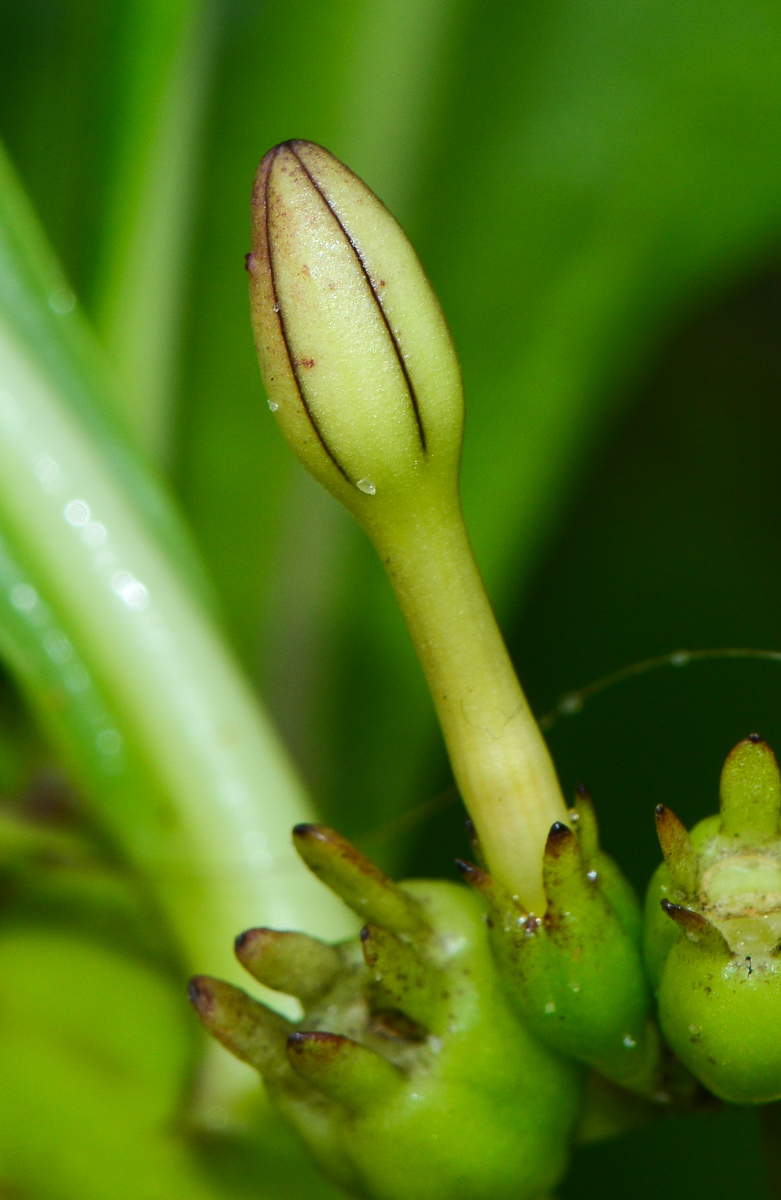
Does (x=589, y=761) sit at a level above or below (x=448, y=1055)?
above

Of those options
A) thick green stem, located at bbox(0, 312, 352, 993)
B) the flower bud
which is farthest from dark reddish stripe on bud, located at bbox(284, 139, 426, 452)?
thick green stem, located at bbox(0, 312, 352, 993)

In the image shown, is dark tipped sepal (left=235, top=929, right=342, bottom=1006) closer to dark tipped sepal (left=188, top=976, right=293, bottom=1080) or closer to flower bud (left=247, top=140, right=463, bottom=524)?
dark tipped sepal (left=188, top=976, right=293, bottom=1080)

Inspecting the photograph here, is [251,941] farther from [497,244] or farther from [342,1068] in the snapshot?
[497,244]

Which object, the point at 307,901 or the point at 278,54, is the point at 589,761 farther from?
the point at 278,54

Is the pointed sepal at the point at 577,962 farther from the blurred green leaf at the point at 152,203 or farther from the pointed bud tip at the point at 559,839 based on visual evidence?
→ the blurred green leaf at the point at 152,203

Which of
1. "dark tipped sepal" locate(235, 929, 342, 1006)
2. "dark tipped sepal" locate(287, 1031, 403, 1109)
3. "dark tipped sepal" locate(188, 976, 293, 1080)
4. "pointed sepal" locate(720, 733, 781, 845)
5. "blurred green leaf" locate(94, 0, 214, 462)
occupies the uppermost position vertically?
"blurred green leaf" locate(94, 0, 214, 462)

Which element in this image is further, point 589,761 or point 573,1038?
point 589,761

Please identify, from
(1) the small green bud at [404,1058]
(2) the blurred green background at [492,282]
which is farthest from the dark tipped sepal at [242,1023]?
(2) the blurred green background at [492,282]

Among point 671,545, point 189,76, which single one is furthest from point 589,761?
point 189,76
